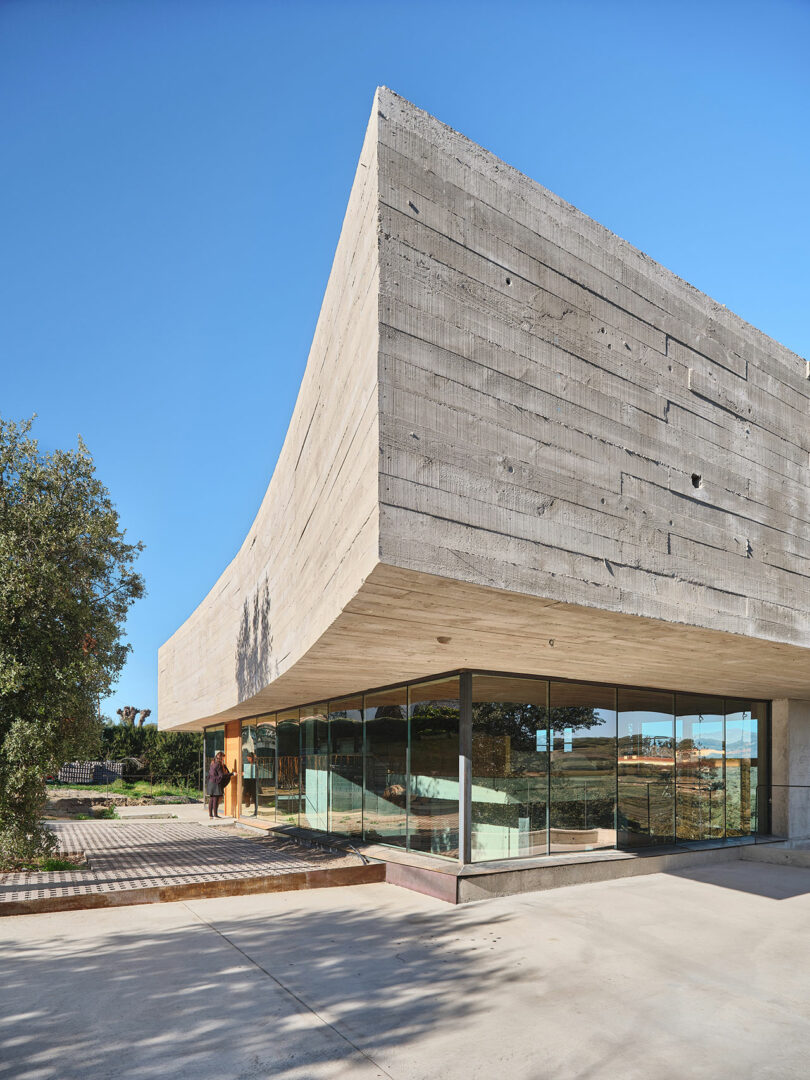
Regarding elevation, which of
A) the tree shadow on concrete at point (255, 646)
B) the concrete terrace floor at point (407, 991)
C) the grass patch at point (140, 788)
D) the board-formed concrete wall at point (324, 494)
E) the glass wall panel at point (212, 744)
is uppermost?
the board-formed concrete wall at point (324, 494)

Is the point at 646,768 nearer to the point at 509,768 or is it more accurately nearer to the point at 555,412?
the point at 509,768

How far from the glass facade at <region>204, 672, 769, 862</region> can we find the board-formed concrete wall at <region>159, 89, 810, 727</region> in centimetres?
102

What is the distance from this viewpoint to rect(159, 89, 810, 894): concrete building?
211 inches

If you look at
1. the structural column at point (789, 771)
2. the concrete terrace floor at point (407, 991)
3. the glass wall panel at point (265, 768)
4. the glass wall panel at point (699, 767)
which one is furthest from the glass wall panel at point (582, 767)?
the glass wall panel at point (265, 768)

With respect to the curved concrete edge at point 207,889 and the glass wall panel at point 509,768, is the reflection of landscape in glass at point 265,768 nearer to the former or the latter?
the curved concrete edge at point 207,889

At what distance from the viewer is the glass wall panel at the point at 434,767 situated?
9.59 meters

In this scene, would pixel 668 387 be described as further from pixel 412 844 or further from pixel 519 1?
pixel 412 844

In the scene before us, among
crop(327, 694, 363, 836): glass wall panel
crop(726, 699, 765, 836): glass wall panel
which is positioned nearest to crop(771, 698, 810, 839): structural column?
crop(726, 699, 765, 836): glass wall panel

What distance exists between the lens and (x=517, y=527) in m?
5.67

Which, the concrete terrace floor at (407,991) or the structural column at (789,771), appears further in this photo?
the structural column at (789,771)

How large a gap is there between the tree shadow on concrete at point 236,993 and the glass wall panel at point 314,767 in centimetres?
536

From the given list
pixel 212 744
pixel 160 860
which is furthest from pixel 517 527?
pixel 212 744

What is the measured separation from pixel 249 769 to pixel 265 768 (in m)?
1.58

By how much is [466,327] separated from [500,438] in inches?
35.3
